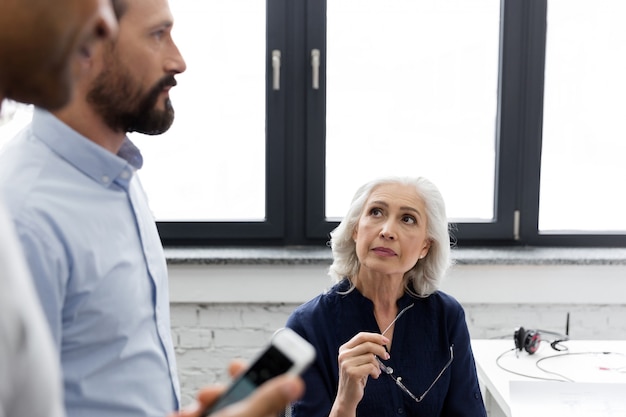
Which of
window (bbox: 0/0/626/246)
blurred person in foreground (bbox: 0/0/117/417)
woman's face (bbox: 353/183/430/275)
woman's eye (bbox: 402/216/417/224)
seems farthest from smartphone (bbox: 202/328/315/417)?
window (bbox: 0/0/626/246)

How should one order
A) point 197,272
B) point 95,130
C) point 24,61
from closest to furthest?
point 24,61, point 95,130, point 197,272

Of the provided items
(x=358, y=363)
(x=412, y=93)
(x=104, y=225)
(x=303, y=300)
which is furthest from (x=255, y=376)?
(x=412, y=93)

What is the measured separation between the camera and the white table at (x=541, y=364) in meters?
1.77

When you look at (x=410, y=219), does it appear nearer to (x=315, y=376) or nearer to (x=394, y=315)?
(x=394, y=315)

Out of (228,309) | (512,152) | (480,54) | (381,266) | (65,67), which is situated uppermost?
(480,54)

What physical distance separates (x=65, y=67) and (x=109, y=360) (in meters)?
0.58

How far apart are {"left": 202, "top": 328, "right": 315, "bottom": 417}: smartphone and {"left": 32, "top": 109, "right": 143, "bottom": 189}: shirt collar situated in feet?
1.70

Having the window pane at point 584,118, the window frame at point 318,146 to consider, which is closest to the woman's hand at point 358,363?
the window frame at point 318,146

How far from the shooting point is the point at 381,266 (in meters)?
1.71

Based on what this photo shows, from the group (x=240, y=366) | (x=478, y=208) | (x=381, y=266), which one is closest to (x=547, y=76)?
(x=478, y=208)

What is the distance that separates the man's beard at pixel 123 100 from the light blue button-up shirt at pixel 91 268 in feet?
0.22

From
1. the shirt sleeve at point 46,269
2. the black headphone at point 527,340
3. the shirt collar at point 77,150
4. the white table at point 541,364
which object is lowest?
the white table at point 541,364

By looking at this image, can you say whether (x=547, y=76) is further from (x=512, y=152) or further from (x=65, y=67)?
(x=65, y=67)

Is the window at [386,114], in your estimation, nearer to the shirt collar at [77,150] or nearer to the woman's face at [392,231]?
the woman's face at [392,231]
